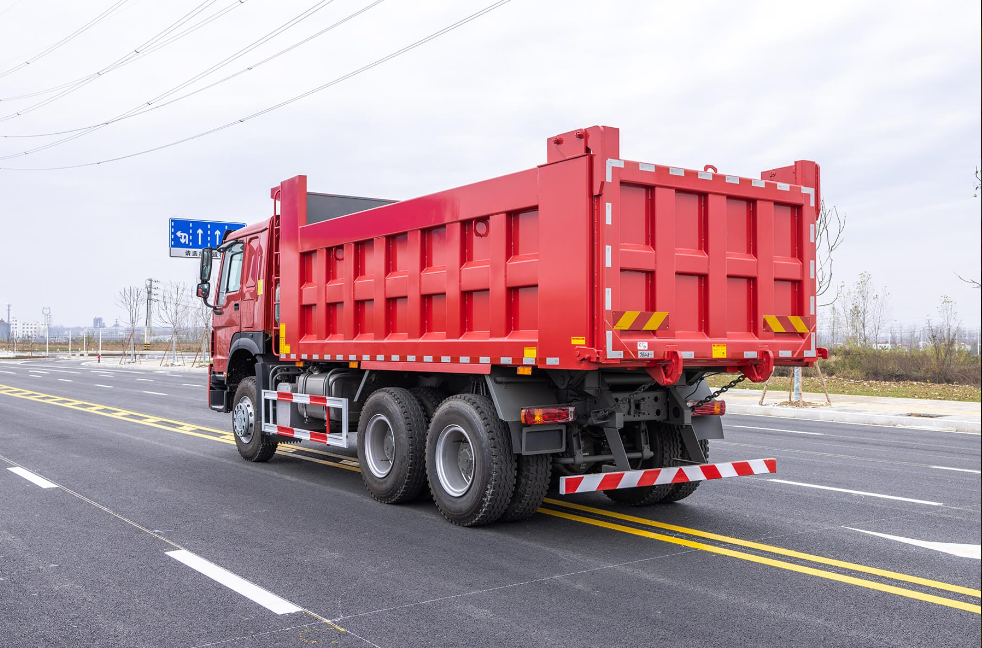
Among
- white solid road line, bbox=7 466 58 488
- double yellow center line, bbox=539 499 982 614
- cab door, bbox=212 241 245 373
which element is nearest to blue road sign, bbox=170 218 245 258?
cab door, bbox=212 241 245 373

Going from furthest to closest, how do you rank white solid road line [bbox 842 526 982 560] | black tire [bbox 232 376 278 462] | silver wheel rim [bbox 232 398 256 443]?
silver wheel rim [bbox 232 398 256 443], black tire [bbox 232 376 278 462], white solid road line [bbox 842 526 982 560]

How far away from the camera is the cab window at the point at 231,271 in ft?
38.2

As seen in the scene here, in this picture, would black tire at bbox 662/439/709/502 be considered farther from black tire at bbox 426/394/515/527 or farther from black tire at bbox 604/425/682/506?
black tire at bbox 426/394/515/527

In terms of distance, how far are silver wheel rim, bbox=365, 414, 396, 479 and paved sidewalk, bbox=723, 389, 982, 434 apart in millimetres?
11945

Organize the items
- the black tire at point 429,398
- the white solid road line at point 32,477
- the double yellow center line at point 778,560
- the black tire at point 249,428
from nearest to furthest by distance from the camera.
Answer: the double yellow center line at point 778,560 < the black tire at point 429,398 < the white solid road line at point 32,477 < the black tire at point 249,428

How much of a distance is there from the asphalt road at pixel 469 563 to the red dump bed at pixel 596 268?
1.46 m

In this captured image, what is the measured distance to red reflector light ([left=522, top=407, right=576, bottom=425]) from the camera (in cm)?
669

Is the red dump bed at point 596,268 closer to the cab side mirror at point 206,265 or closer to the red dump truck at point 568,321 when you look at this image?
the red dump truck at point 568,321

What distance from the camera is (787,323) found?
7477mm

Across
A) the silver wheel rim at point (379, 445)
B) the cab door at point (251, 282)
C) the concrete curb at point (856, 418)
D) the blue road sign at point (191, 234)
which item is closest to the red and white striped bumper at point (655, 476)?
the silver wheel rim at point (379, 445)

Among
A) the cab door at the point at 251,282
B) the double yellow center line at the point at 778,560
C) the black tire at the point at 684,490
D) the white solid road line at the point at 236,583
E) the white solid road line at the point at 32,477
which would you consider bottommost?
the white solid road line at the point at 236,583

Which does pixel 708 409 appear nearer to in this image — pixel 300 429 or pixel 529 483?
pixel 529 483

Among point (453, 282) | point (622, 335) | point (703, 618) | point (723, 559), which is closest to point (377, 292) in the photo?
point (453, 282)

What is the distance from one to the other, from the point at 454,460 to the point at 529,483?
812mm
